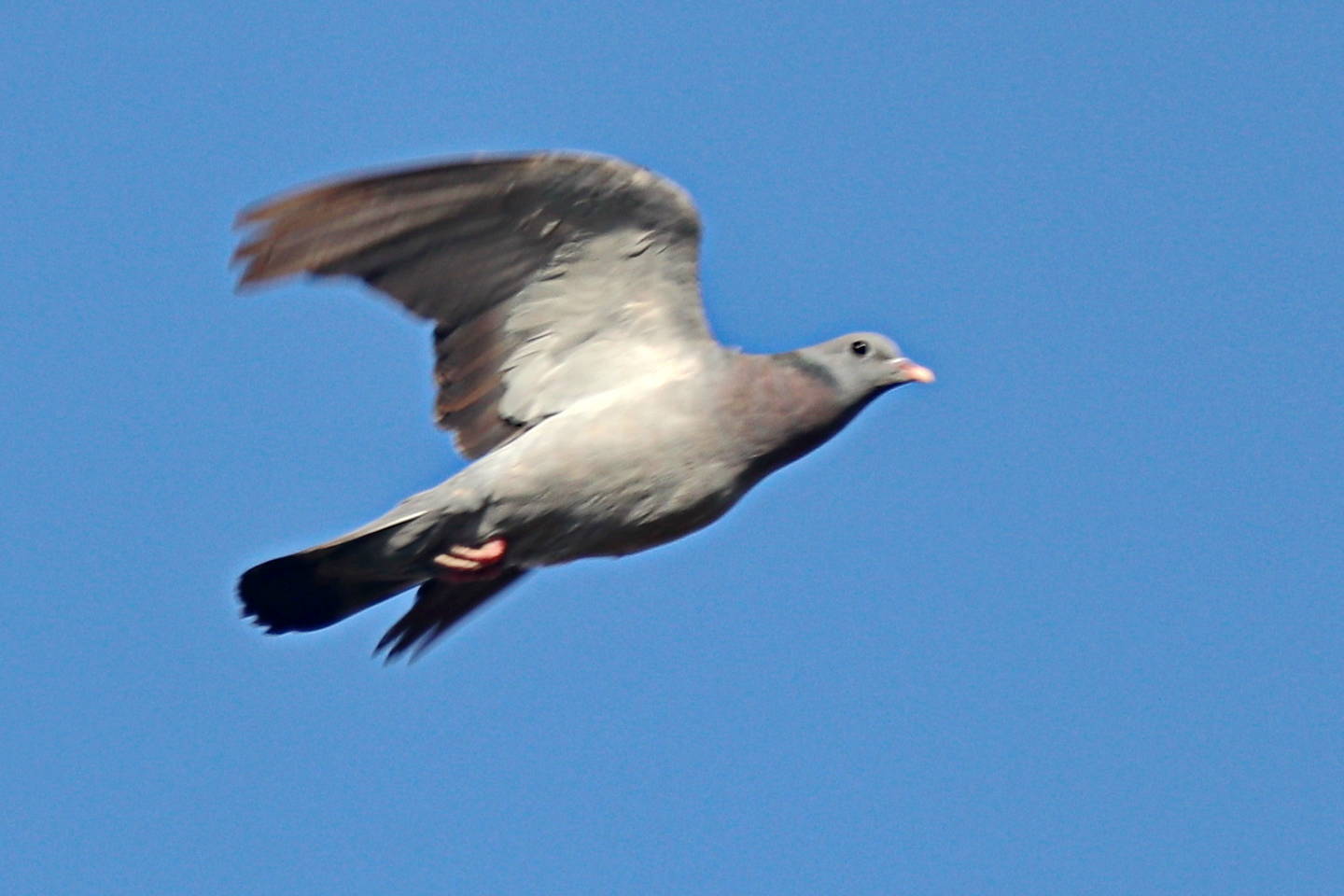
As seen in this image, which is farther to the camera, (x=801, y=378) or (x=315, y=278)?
(x=801, y=378)

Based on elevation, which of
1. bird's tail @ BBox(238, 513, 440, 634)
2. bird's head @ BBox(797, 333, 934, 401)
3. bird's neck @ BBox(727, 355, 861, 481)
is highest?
bird's head @ BBox(797, 333, 934, 401)

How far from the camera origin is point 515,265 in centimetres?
1048

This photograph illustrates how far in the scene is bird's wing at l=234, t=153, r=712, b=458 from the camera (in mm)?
9945

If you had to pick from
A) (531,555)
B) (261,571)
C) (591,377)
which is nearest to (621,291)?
(591,377)

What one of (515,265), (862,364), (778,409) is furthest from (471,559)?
(862,364)

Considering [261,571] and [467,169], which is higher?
[467,169]

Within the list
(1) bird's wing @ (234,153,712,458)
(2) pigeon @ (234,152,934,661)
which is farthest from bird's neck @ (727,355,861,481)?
(1) bird's wing @ (234,153,712,458)

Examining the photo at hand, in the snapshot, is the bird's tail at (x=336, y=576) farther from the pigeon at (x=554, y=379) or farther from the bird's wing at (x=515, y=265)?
the bird's wing at (x=515, y=265)

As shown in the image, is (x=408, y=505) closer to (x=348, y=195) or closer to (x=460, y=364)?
(x=460, y=364)

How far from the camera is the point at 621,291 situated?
1057 centimetres

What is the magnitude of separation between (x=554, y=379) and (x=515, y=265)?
21.7 inches

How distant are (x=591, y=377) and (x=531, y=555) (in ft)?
2.60

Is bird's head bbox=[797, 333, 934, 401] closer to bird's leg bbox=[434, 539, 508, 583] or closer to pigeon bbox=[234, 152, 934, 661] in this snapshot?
pigeon bbox=[234, 152, 934, 661]

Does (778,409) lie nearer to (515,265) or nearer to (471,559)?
(515,265)
